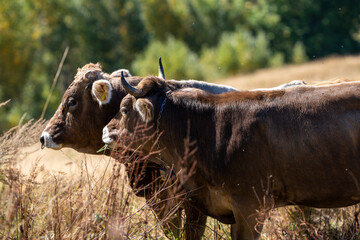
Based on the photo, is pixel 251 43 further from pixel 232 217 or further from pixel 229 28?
pixel 232 217

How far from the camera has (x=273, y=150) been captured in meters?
5.98

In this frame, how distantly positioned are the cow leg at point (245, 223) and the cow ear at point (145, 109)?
1.45 m

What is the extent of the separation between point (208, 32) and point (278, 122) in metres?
65.9

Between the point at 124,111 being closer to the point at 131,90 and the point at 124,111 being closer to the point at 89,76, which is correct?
the point at 131,90

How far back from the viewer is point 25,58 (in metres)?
48.8

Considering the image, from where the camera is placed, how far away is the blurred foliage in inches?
1881

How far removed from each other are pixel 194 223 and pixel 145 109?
150 centimetres

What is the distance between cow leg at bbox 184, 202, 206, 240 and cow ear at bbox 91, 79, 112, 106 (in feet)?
5.99

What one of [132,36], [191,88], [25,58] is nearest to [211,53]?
[132,36]

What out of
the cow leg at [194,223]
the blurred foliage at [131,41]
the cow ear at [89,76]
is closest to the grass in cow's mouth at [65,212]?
the cow leg at [194,223]

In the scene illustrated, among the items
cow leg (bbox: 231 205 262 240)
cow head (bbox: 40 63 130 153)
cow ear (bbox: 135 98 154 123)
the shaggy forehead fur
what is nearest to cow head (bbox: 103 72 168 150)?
cow ear (bbox: 135 98 154 123)

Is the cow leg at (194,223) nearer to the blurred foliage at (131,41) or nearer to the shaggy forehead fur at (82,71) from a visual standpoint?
the shaggy forehead fur at (82,71)

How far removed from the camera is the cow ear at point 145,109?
654 cm

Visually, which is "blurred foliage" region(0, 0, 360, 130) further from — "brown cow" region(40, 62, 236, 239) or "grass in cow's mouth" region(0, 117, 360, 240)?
"grass in cow's mouth" region(0, 117, 360, 240)
